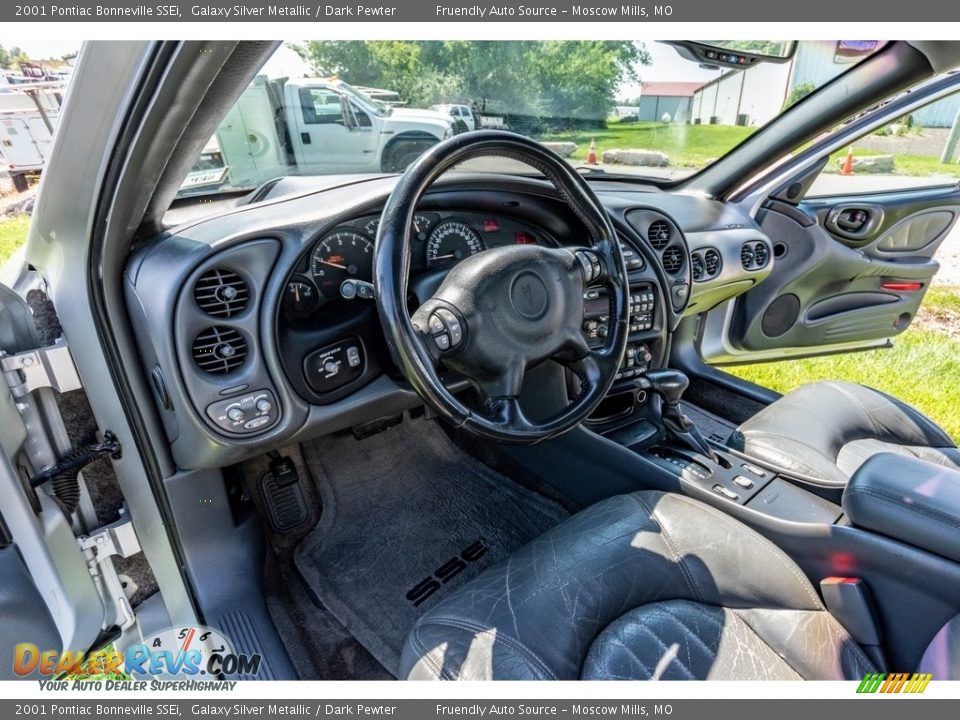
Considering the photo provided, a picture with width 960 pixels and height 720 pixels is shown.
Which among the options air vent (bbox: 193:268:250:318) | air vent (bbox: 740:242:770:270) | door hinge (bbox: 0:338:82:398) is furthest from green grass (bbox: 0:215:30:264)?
air vent (bbox: 740:242:770:270)

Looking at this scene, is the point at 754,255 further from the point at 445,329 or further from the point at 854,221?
the point at 445,329

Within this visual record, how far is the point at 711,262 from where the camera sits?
2.30m

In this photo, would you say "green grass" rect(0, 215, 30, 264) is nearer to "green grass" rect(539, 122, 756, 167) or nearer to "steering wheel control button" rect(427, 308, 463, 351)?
"steering wheel control button" rect(427, 308, 463, 351)

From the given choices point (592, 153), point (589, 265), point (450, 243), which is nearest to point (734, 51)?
point (592, 153)

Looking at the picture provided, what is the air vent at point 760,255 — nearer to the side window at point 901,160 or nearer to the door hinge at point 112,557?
the side window at point 901,160

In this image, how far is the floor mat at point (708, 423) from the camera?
2.29m

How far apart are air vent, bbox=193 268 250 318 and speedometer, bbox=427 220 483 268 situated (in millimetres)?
509

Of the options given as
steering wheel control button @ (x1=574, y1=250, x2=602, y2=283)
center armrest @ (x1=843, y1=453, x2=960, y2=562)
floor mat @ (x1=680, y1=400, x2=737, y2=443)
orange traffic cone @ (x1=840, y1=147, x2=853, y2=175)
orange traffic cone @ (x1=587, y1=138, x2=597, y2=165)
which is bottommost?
floor mat @ (x1=680, y1=400, x2=737, y2=443)

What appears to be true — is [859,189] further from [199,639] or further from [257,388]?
[199,639]

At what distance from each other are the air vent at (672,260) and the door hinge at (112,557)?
190 cm

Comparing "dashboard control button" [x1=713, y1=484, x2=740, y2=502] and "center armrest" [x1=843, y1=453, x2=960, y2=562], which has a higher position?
"center armrest" [x1=843, y1=453, x2=960, y2=562]

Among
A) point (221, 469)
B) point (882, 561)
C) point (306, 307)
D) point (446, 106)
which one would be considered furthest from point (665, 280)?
point (221, 469)

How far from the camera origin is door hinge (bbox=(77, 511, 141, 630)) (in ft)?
4.55

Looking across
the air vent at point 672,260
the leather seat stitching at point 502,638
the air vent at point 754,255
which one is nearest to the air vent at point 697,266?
the air vent at point 672,260
